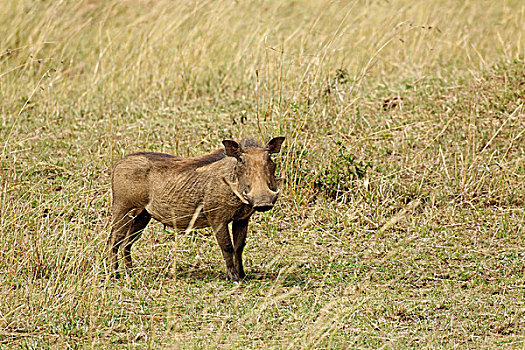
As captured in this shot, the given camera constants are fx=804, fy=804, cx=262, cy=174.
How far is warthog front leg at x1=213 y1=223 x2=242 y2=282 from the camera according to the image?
185 inches

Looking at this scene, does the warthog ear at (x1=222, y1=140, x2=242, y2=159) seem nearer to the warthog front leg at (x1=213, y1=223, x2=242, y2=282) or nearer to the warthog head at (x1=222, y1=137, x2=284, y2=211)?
the warthog head at (x1=222, y1=137, x2=284, y2=211)

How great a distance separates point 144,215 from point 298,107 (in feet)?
6.65

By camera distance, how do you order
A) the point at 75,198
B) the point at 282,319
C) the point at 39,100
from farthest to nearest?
1. the point at 39,100
2. the point at 75,198
3. the point at 282,319

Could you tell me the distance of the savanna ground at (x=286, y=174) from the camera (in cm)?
423

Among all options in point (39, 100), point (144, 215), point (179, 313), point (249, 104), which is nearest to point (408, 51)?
point (249, 104)

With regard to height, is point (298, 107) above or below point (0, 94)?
above

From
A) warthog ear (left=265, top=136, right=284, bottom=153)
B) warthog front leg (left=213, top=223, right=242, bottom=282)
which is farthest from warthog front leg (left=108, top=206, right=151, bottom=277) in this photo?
warthog ear (left=265, top=136, right=284, bottom=153)

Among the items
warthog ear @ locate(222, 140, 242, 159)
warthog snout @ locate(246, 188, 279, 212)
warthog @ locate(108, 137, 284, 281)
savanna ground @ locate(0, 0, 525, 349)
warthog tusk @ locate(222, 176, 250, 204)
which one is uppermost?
warthog ear @ locate(222, 140, 242, 159)

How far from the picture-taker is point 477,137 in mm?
6848

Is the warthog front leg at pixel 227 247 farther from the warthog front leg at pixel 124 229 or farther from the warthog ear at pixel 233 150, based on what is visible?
the warthog front leg at pixel 124 229

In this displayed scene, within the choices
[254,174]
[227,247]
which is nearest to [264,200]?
[254,174]

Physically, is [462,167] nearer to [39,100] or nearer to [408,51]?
[408,51]

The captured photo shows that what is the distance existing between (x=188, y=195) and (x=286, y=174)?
151 centimetres

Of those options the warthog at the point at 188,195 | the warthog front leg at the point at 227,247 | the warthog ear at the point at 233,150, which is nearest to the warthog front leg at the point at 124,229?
the warthog at the point at 188,195
